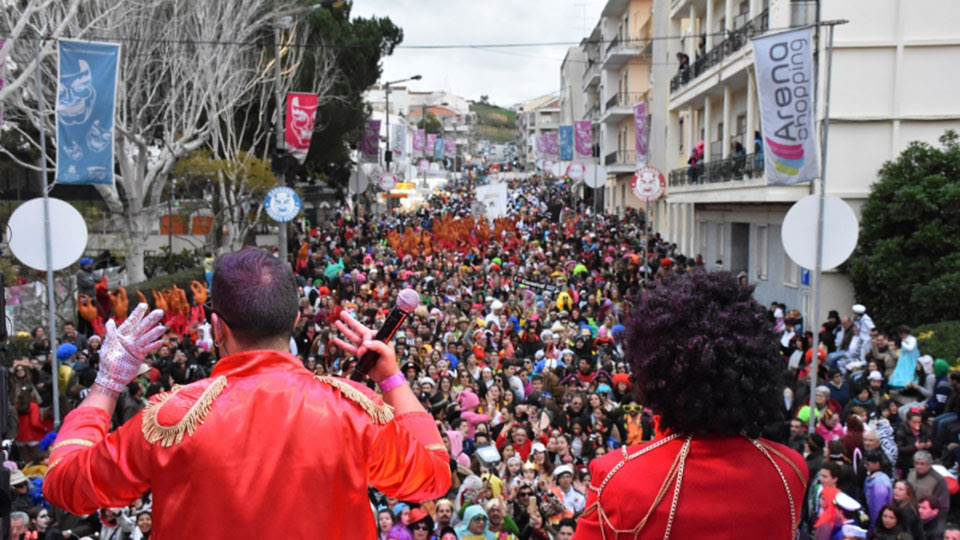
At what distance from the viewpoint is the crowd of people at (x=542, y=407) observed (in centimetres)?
750

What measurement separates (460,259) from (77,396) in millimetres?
17368

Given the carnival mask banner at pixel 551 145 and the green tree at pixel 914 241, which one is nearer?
the green tree at pixel 914 241

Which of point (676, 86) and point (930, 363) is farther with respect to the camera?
point (676, 86)

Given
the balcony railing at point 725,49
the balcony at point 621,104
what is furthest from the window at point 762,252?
the balcony at point 621,104

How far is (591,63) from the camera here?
59500 mm

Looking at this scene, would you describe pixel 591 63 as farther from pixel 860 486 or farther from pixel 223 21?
pixel 860 486

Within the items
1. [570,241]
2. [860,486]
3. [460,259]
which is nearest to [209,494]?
[860,486]

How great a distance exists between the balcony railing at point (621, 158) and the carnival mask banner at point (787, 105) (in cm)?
3384

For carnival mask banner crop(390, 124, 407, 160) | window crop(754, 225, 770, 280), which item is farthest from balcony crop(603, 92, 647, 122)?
window crop(754, 225, 770, 280)

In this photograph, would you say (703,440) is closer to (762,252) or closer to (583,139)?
(762,252)

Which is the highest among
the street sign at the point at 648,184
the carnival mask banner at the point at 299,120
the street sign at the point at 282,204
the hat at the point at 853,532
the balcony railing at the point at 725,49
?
the balcony railing at the point at 725,49

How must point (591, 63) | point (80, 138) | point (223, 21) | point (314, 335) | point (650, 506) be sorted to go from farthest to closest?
point (591, 63) < point (223, 21) < point (314, 335) < point (80, 138) < point (650, 506)

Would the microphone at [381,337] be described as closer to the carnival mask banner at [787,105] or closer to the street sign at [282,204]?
the carnival mask banner at [787,105]

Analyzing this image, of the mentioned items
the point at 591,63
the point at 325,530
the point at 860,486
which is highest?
the point at 591,63
